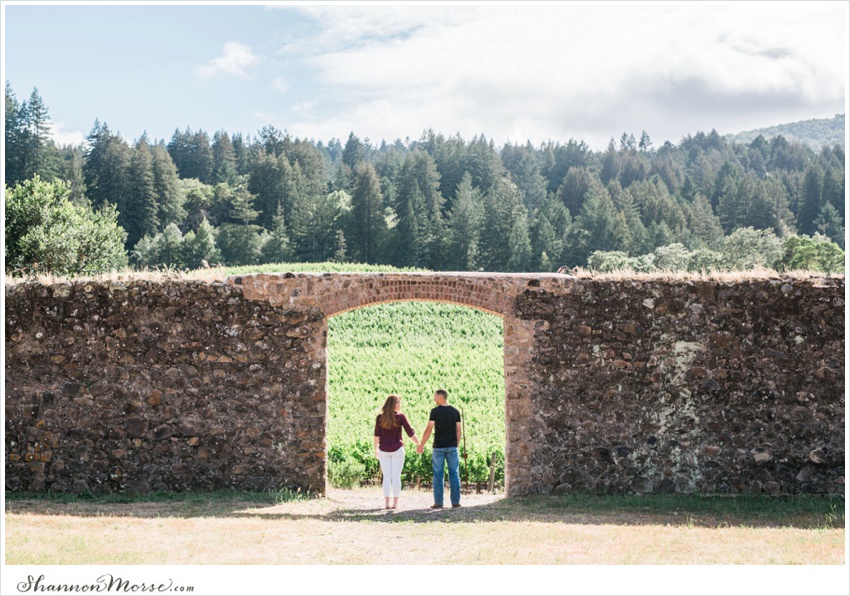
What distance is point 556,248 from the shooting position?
72125 millimetres

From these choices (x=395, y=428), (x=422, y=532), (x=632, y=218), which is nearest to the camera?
(x=422, y=532)

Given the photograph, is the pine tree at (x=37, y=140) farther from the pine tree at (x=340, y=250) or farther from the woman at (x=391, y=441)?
the woman at (x=391, y=441)

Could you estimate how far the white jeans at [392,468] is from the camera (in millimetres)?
10430

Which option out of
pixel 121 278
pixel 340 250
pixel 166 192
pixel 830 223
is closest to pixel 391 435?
pixel 121 278

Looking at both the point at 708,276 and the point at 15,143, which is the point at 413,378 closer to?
the point at 708,276

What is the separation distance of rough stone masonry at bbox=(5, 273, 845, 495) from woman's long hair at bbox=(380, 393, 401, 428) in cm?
119

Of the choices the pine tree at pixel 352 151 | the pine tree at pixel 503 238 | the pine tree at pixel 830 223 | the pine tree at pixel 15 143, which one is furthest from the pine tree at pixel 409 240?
the pine tree at pixel 352 151

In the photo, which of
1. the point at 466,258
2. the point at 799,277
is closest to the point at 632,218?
the point at 466,258

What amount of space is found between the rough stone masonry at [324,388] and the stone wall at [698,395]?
0.06 ft

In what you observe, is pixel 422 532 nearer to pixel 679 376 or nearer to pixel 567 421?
pixel 567 421

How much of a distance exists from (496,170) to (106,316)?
280 feet

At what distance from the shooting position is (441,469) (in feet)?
34.5

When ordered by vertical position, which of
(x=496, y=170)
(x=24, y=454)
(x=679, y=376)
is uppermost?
(x=496, y=170)

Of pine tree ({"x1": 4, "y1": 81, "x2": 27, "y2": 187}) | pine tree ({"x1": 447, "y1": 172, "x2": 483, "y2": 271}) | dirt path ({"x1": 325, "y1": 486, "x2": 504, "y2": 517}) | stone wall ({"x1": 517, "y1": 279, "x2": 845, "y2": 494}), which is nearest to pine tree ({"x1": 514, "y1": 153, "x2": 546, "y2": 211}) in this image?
pine tree ({"x1": 447, "y1": 172, "x2": 483, "y2": 271})
